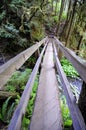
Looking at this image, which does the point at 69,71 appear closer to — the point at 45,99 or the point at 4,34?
the point at 4,34

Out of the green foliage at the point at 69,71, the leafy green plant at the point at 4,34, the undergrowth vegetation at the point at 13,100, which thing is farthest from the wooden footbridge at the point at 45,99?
the green foliage at the point at 69,71

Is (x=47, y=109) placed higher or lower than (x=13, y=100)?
higher

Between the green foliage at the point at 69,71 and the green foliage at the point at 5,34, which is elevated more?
the green foliage at the point at 5,34

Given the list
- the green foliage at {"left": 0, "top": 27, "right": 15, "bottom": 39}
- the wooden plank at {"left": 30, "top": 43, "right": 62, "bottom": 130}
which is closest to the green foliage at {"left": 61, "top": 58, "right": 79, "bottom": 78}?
the green foliage at {"left": 0, "top": 27, "right": 15, "bottom": 39}

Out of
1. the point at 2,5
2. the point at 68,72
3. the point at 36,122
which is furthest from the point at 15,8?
the point at 36,122

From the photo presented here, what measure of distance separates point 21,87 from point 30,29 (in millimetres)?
6564

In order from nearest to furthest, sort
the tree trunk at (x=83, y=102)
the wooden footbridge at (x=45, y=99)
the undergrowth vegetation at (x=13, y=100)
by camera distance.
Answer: the wooden footbridge at (x=45, y=99) → the tree trunk at (x=83, y=102) → the undergrowth vegetation at (x=13, y=100)

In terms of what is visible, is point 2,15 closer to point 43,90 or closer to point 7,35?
point 7,35

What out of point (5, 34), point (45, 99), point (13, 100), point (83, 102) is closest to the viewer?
point (83, 102)

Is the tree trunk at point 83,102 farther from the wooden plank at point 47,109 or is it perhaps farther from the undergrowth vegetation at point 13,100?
the undergrowth vegetation at point 13,100

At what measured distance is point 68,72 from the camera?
11484 millimetres

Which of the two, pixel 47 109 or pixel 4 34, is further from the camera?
pixel 4 34

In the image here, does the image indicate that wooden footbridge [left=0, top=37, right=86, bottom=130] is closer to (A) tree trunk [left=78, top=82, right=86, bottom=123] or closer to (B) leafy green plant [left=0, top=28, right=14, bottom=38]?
(A) tree trunk [left=78, top=82, right=86, bottom=123]

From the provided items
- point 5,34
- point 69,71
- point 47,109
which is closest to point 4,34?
point 5,34
